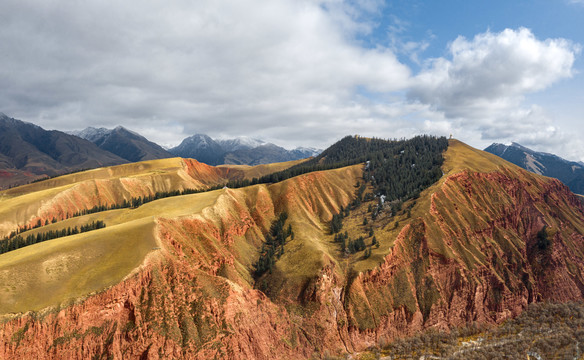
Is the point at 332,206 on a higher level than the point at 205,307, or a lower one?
higher

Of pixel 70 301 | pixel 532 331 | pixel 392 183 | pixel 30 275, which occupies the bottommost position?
pixel 532 331

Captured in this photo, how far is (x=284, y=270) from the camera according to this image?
3241 inches

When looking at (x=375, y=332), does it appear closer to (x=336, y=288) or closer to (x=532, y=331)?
(x=336, y=288)

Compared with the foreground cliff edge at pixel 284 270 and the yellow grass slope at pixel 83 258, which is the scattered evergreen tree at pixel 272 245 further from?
the yellow grass slope at pixel 83 258

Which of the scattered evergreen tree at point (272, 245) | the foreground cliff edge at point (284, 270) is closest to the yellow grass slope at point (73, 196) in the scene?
the foreground cliff edge at point (284, 270)

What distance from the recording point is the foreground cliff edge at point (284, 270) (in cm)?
5084

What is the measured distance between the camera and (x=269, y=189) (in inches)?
5039

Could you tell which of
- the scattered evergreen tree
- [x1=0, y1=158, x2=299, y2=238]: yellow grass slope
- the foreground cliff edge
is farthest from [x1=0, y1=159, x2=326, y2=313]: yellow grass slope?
[x1=0, y1=158, x2=299, y2=238]: yellow grass slope

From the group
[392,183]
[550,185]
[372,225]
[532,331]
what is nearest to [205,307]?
[372,225]

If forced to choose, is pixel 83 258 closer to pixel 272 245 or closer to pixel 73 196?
pixel 272 245

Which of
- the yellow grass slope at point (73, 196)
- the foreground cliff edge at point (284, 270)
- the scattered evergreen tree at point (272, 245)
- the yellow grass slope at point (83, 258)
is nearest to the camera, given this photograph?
the yellow grass slope at point (83, 258)

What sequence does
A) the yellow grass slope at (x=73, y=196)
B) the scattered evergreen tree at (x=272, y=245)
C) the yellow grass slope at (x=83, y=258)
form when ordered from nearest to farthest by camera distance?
the yellow grass slope at (x=83, y=258) → the scattered evergreen tree at (x=272, y=245) → the yellow grass slope at (x=73, y=196)

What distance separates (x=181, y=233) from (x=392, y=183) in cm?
10614

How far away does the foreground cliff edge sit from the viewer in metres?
50.8
